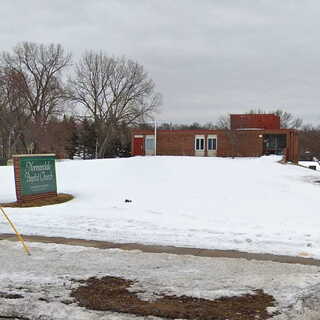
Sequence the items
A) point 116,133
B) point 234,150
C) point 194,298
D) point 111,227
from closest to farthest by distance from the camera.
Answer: point 194,298, point 111,227, point 234,150, point 116,133

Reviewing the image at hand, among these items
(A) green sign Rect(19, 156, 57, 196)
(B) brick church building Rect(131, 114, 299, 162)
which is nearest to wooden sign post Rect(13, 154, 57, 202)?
(A) green sign Rect(19, 156, 57, 196)

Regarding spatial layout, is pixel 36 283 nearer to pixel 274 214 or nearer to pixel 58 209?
pixel 58 209

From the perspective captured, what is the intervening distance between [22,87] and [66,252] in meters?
53.5

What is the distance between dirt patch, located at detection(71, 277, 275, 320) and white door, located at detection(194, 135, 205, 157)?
39438 millimetres

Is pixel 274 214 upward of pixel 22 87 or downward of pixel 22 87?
downward

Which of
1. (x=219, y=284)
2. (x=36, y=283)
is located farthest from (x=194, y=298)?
(x=36, y=283)

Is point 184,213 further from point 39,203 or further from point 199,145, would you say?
point 199,145

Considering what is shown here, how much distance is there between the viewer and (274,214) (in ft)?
39.1

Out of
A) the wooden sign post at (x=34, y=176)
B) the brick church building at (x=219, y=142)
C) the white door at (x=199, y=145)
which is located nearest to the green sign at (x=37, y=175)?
the wooden sign post at (x=34, y=176)

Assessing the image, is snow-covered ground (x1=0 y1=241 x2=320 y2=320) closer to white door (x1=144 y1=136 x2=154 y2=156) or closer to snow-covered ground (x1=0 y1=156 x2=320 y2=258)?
snow-covered ground (x1=0 y1=156 x2=320 y2=258)

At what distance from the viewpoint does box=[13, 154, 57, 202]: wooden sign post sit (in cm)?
1391

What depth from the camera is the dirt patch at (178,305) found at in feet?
15.4

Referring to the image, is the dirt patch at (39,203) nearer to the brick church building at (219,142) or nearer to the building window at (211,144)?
the brick church building at (219,142)

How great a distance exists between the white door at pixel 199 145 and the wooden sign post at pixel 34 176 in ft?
99.7
